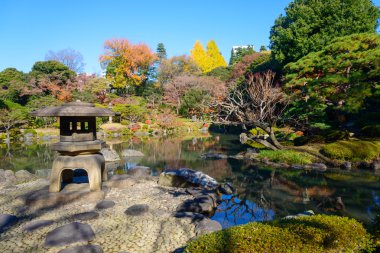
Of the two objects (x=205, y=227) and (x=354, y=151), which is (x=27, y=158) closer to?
(x=205, y=227)

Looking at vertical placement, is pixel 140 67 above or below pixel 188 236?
above

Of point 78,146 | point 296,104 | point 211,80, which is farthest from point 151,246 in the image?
point 211,80

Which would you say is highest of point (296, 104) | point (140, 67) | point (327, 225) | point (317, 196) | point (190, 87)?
point (140, 67)

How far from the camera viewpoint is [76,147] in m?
7.07

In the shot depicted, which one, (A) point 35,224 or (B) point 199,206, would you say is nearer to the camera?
(A) point 35,224

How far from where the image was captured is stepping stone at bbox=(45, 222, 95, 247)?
15.6 feet

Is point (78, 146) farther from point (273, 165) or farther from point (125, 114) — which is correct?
point (125, 114)

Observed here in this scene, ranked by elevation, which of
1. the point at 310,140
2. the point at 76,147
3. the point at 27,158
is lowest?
the point at 27,158

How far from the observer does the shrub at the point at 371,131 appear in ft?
46.4

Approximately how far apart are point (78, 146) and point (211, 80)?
102 feet

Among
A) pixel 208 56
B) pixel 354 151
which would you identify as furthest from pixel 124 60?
pixel 354 151

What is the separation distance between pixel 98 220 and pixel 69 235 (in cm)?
103

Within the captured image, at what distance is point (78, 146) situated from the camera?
7.09m

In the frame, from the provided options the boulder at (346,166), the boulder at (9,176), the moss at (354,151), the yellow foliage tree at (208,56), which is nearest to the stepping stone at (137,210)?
the boulder at (9,176)
